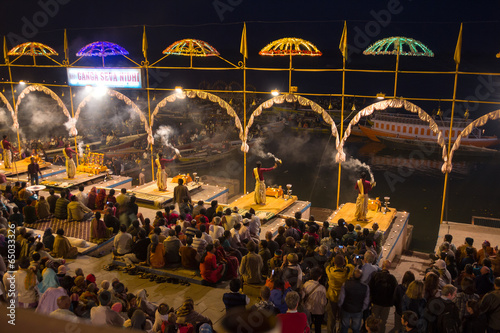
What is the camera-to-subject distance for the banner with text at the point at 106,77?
15602mm

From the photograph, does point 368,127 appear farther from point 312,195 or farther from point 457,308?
point 457,308

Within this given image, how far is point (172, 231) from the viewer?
353 inches

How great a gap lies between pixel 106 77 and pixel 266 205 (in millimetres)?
7466

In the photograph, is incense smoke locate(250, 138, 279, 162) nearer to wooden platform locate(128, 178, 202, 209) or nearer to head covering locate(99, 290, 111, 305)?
wooden platform locate(128, 178, 202, 209)

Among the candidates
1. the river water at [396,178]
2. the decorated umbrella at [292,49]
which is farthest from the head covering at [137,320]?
the river water at [396,178]

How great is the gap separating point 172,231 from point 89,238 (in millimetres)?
3271

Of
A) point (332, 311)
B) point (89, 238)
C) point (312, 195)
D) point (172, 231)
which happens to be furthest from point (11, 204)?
point (312, 195)

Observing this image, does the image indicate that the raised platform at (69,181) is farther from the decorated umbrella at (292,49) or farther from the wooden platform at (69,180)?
the decorated umbrella at (292,49)

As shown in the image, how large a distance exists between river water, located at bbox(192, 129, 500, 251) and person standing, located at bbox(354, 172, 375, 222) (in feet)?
25.0

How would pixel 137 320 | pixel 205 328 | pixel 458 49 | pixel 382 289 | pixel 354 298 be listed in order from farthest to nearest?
pixel 458 49, pixel 382 289, pixel 354 298, pixel 137 320, pixel 205 328

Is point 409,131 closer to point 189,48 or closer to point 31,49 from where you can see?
point 189,48

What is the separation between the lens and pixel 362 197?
41.4 ft

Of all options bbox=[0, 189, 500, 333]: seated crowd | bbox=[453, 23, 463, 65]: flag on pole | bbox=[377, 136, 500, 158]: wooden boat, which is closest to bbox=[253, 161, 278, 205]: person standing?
bbox=[0, 189, 500, 333]: seated crowd

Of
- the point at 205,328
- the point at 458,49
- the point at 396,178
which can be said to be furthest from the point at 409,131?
the point at 205,328
